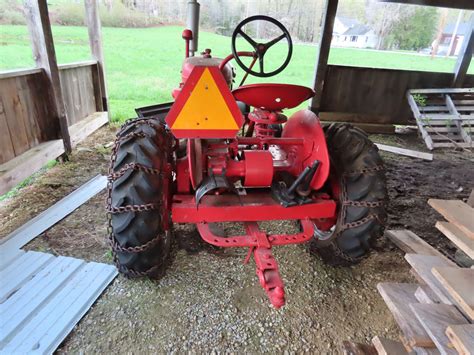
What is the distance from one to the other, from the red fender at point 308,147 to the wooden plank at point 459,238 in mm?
583

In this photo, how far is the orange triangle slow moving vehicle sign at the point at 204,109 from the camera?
139 centimetres

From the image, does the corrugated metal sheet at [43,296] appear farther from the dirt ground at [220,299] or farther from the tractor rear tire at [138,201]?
the tractor rear tire at [138,201]

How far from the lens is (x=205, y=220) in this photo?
1733mm

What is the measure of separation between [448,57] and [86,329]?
1422cm

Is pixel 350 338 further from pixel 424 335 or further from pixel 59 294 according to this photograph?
pixel 59 294

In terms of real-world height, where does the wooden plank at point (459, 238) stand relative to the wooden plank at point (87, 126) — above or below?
above

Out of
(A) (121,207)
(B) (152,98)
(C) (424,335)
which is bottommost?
(B) (152,98)

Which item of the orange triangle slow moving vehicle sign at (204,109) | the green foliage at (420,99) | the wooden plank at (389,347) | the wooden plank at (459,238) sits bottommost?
the wooden plank at (389,347)

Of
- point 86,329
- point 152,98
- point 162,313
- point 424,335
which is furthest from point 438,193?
point 152,98

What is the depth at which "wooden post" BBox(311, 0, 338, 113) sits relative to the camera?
448 cm

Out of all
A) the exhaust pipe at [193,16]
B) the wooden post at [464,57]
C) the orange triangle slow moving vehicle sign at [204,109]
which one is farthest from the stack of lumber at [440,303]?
the wooden post at [464,57]

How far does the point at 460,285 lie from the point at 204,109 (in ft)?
3.89

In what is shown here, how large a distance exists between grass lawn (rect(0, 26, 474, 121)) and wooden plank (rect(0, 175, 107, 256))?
2.55 metres

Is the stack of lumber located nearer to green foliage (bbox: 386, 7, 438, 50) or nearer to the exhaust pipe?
the exhaust pipe
